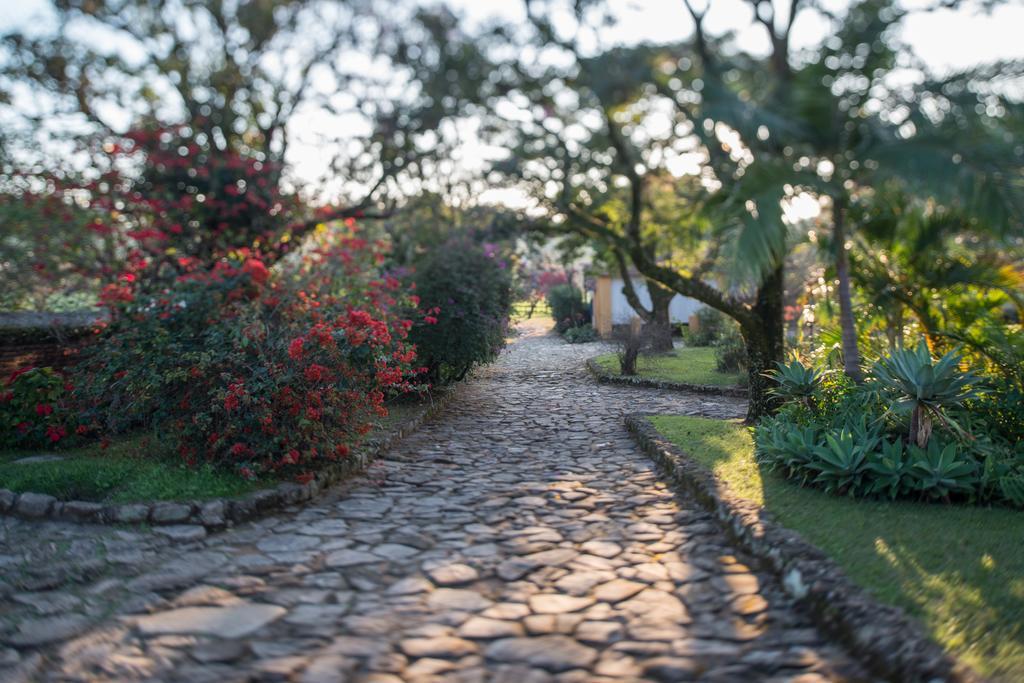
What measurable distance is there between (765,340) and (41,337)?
8326mm

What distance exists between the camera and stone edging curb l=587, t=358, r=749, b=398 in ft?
43.6

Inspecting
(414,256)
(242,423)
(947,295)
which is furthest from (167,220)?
(947,295)

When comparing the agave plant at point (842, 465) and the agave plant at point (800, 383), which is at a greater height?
the agave plant at point (800, 383)

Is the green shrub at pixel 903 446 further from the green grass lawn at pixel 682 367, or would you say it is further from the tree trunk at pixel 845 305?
the green grass lawn at pixel 682 367

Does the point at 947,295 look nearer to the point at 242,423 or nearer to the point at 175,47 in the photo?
the point at 242,423

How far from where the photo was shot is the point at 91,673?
3.50 metres

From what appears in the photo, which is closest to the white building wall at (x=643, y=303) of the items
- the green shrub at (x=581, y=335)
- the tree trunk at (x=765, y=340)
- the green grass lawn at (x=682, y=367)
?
the green shrub at (x=581, y=335)

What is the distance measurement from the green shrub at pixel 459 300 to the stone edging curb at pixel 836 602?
5.97m

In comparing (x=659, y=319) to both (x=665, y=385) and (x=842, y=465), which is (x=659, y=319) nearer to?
(x=665, y=385)

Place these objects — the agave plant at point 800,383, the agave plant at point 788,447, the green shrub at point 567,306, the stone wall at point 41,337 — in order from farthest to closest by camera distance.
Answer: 1. the green shrub at point 567,306
2. the stone wall at point 41,337
3. the agave plant at point 800,383
4. the agave plant at point 788,447

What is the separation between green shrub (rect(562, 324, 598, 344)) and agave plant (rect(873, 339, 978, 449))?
805 inches

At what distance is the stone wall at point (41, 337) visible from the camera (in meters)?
8.93

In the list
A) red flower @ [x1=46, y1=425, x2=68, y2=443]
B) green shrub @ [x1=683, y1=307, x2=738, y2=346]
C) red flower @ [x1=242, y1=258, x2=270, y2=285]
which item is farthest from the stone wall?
green shrub @ [x1=683, y1=307, x2=738, y2=346]

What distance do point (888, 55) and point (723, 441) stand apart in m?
4.12
